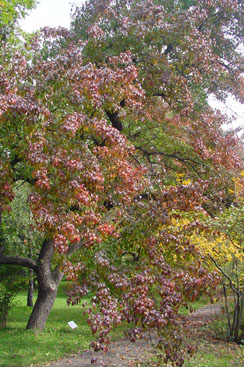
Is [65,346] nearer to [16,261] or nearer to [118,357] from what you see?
[118,357]

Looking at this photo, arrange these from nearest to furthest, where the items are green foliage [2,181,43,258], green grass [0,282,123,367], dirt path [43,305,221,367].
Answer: dirt path [43,305,221,367], green grass [0,282,123,367], green foliage [2,181,43,258]

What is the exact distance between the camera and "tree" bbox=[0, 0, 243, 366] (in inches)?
165

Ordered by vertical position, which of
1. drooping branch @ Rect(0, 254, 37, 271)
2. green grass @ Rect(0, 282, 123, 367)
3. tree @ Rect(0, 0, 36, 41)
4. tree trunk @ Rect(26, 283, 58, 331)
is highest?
tree @ Rect(0, 0, 36, 41)

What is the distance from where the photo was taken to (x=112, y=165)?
5.53 metres

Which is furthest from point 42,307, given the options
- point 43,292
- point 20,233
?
point 20,233

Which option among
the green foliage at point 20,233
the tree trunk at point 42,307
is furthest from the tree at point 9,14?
the tree trunk at point 42,307

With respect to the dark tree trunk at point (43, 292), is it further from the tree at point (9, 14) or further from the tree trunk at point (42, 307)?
the tree at point (9, 14)

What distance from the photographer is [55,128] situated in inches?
218

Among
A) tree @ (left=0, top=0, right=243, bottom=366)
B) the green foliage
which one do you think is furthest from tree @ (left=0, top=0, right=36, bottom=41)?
the green foliage

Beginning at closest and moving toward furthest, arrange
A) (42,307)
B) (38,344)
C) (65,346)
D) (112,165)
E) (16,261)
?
(112,165) < (38,344) < (65,346) < (16,261) < (42,307)

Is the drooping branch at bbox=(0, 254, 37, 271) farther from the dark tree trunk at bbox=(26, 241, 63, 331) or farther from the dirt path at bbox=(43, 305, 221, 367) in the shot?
the dirt path at bbox=(43, 305, 221, 367)

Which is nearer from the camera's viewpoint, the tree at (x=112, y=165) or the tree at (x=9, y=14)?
the tree at (x=112, y=165)

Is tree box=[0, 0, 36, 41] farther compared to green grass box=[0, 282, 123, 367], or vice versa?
tree box=[0, 0, 36, 41]

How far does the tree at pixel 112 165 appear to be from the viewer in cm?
419
